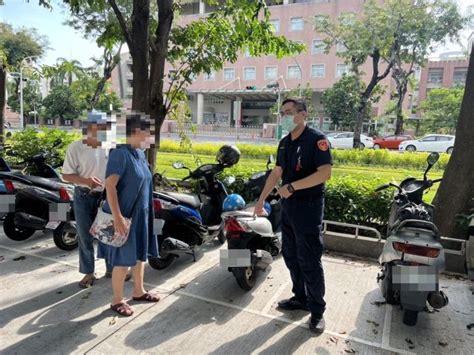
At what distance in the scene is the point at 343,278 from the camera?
164 inches

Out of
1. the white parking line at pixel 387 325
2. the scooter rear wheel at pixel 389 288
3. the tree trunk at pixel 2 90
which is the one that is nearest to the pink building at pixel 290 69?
the tree trunk at pixel 2 90

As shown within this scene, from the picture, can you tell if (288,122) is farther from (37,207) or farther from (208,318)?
(37,207)

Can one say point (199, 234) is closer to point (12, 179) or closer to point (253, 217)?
point (253, 217)

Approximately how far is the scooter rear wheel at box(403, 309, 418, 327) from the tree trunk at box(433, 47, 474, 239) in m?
1.92

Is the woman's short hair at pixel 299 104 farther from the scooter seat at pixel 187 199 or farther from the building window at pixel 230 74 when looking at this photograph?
the building window at pixel 230 74

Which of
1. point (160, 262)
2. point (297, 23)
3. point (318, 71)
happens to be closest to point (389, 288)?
point (160, 262)

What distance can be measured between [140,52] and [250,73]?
40733mm

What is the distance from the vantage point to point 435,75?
165 feet

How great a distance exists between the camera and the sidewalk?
9.39 ft

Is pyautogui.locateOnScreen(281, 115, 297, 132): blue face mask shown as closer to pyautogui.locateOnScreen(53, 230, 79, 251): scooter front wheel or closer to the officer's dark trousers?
the officer's dark trousers

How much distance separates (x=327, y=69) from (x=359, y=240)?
3953 cm

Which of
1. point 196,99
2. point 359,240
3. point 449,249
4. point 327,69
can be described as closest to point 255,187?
point 359,240

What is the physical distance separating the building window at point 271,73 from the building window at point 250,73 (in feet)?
4.98

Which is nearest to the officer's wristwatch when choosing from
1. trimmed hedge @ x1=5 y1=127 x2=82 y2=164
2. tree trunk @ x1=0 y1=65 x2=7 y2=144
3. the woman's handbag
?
the woman's handbag
